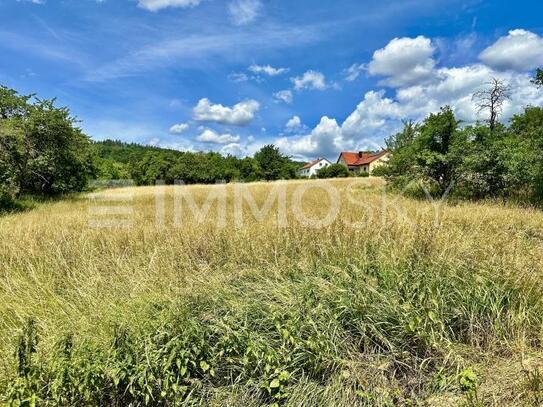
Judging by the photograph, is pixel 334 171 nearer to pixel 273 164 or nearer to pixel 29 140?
pixel 273 164

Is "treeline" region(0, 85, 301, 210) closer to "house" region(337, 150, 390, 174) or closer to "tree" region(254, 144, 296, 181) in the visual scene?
"tree" region(254, 144, 296, 181)

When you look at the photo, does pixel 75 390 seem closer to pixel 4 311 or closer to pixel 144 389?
pixel 144 389

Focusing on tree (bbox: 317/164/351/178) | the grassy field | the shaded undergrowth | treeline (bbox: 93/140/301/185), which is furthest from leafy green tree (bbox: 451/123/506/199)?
tree (bbox: 317/164/351/178)

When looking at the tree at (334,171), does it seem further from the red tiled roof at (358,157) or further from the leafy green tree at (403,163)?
the leafy green tree at (403,163)

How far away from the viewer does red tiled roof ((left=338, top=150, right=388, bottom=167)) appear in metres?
76.4

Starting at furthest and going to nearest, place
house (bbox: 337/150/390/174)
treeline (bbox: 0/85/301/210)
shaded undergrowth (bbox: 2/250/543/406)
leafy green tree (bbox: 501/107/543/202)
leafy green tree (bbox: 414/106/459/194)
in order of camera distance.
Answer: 1. house (bbox: 337/150/390/174)
2. treeline (bbox: 0/85/301/210)
3. leafy green tree (bbox: 414/106/459/194)
4. leafy green tree (bbox: 501/107/543/202)
5. shaded undergrowth (bbox: 2/250/543/406)

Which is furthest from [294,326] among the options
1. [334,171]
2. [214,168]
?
[334,171]

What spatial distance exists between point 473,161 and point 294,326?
35.7 ft

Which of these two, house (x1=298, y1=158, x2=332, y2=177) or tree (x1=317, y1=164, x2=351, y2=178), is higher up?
house (x1=298, y1=158, x2=332, y2=177)

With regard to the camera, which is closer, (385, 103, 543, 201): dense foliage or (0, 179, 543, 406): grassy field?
(0, 179, 543, 406): grassy field

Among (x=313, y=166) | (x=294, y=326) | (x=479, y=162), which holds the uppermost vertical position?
(x=313, y=166)

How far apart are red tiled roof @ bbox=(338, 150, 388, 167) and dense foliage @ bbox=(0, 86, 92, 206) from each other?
214 ft

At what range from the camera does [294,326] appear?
2.87 metres

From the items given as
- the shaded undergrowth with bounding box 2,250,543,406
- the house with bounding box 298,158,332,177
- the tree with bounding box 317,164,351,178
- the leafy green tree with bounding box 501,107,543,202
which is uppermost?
the house with bounding box 298,158,332,177
